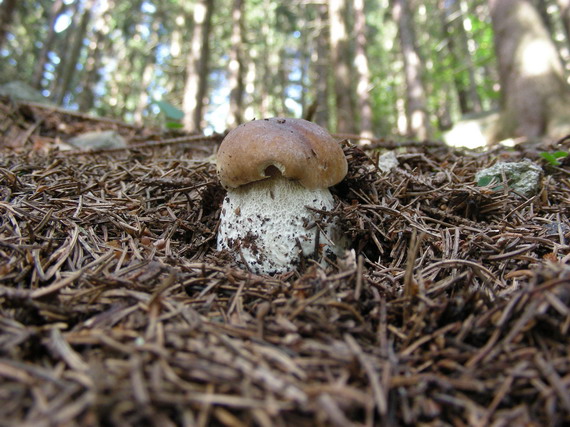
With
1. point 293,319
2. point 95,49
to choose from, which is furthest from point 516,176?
point 95,49

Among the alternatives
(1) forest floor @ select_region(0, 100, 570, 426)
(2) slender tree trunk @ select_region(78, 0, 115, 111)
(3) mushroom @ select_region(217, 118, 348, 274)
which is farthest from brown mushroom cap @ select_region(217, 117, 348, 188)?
(2) slender tree trunk @ select_region(78, 0, 115, 111)

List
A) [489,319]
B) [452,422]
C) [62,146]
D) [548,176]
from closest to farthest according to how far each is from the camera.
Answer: [452,422]
[489,319]
[548,176]
[62,146]

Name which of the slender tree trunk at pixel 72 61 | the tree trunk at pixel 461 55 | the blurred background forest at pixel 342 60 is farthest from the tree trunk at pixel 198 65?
the tree trunk at pixel 461 55

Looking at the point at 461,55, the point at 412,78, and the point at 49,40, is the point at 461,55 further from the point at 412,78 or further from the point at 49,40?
the point at 49,40

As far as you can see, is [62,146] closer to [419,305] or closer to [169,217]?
[169,217]

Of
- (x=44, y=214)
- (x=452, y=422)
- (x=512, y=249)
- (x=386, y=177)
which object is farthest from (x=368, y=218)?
(x=44, y=214)

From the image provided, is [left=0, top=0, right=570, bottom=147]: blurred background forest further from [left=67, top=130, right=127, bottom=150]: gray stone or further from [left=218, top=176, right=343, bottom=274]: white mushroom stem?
[left=218, top=176, right=343, bottom=274]: white mushroom stem
